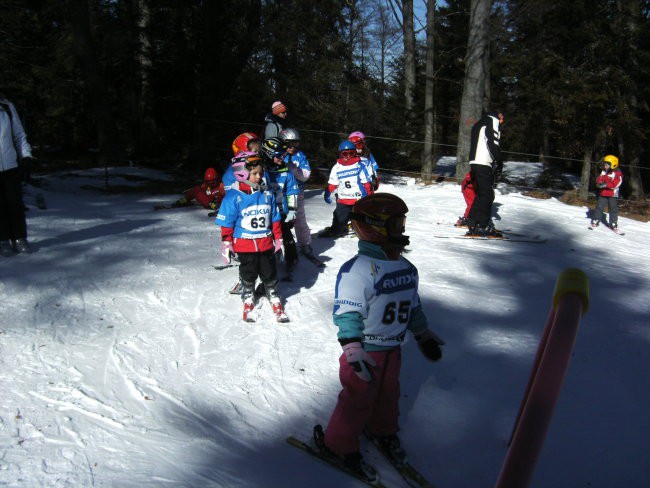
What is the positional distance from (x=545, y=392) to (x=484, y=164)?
8334mm

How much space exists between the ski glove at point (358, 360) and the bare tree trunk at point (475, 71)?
12298 millimetres

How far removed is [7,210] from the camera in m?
6.41

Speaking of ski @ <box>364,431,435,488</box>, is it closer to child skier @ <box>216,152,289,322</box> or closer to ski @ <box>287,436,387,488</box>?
ski @ <box>287,436,387,488</box>

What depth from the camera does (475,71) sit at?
14.5 metres

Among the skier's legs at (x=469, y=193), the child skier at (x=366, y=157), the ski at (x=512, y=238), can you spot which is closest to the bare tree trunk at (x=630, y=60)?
the ski at (x=512, y=238)

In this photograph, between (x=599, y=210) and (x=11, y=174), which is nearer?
(x=11, y=174)

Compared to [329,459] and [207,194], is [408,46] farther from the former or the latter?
[329,459]

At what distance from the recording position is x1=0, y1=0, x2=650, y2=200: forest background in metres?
15.2

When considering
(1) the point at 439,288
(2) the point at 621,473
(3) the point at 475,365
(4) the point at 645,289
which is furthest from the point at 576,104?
(2) the point at 621,473

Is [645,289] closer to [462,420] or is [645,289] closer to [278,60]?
[462,420]

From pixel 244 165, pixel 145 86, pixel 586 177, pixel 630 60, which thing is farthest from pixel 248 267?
pixel 145 86

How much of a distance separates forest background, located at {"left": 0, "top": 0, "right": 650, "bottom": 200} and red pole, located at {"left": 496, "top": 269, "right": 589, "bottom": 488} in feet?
42.7

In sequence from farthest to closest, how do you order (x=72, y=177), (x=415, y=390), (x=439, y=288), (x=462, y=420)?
1. (x=72, y=177)
2. (x=439, y=288)
3. (x=415, y=390)
4. (x=462, y=420)

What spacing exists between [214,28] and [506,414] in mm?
16008
